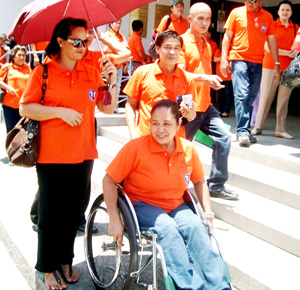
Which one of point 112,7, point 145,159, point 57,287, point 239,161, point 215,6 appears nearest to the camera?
point 145,159

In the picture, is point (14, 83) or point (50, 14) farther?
point (14, 83)

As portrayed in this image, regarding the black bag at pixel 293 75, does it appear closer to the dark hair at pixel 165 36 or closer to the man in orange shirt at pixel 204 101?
the man in orange shirt at pixel 204 101

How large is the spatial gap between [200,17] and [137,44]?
15.8ft

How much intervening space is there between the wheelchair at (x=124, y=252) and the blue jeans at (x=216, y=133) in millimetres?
1083

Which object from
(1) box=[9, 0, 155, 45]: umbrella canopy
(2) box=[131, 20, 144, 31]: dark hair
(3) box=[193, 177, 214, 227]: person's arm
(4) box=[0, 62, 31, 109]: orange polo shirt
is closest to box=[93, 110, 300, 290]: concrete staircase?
(3) box=[193, 177, 214, 227]: person's arm

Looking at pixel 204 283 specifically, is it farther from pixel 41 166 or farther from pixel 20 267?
pixel 20 267

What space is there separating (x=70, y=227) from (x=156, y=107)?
3.28ft

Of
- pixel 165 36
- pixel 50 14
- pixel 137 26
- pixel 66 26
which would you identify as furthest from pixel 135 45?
pixel 66 26

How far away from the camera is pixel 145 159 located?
285 centimetres

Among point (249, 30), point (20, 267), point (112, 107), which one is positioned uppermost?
point (249, 30)

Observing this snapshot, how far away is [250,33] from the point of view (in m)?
5.29

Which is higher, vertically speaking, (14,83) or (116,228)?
(14,83)

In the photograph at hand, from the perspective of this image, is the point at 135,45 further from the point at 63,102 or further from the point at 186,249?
the point at 186,249

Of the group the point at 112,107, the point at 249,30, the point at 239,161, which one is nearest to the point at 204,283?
the point at 112,107
